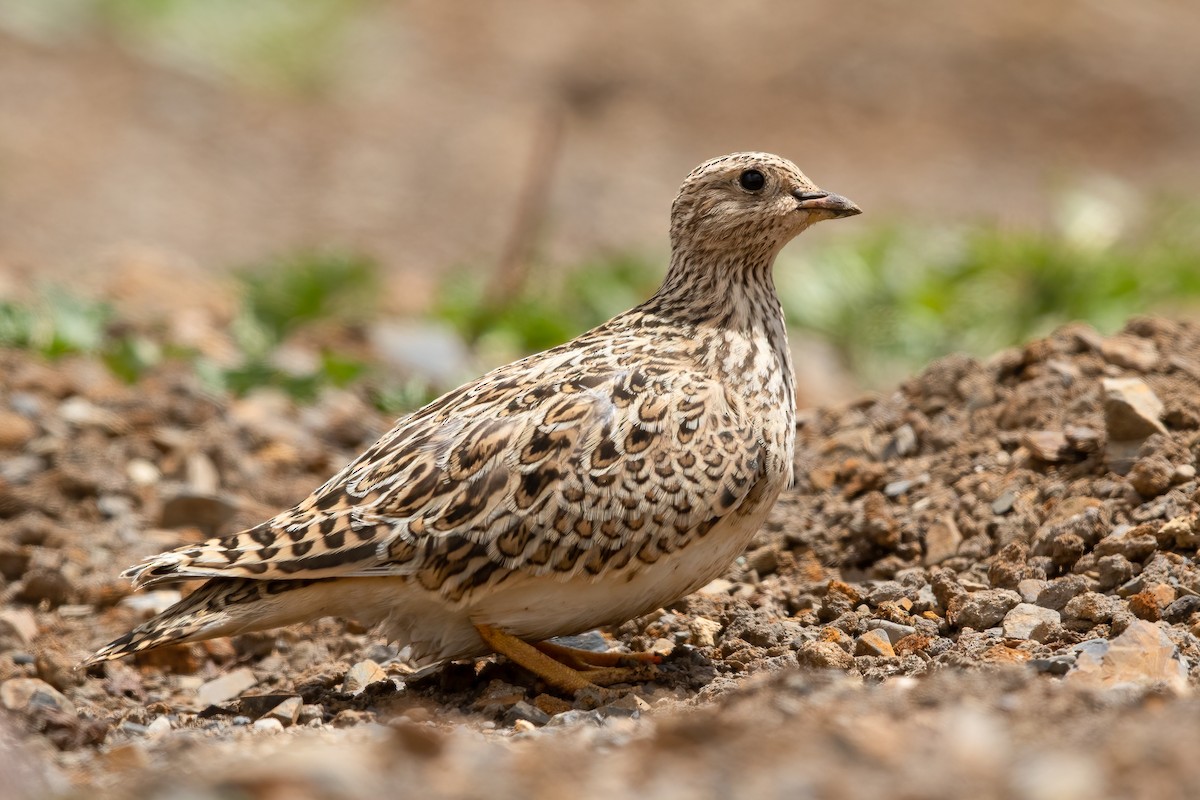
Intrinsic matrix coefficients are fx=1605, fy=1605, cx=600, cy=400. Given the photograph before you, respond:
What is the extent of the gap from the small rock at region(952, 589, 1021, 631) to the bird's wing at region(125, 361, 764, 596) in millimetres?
1029

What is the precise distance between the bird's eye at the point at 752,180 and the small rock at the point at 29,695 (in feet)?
12.0

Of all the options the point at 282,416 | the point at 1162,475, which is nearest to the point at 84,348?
the point at 282,416

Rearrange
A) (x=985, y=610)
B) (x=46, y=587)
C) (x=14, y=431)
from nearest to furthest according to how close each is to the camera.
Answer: (x=985, y=610)
(x=46, y=587)
(x=14, y=431)

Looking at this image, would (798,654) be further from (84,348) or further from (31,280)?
(31,280)

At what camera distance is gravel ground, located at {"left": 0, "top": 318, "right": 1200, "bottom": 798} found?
4062 millimetres

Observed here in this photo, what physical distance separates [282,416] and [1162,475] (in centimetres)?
550

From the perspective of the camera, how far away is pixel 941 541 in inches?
288

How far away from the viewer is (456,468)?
6.26 metres

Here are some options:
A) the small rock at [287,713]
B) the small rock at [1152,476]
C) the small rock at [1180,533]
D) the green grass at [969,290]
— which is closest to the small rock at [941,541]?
the small rock at [1152,476]

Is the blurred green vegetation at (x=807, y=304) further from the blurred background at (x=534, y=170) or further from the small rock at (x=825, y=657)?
the small rock at (x=825, y=657)

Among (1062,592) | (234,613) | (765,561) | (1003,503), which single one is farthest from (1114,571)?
(234,613)

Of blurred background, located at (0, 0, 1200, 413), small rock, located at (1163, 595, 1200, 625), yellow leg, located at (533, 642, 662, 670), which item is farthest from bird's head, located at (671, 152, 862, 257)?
blurred background, located at (0, 0, 1200, 413)

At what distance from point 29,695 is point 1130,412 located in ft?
16.2

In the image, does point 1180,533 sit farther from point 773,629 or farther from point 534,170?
point 534,170
